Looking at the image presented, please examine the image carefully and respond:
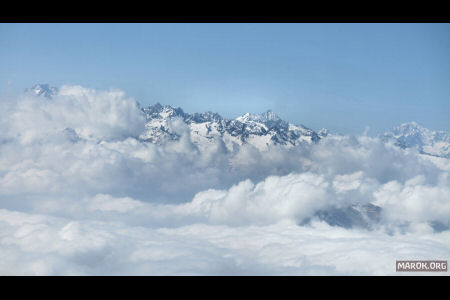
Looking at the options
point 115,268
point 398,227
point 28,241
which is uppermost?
point 398,227

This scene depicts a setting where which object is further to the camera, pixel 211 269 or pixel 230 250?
pixel 230 250

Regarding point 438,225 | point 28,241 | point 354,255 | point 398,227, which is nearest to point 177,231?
point 28,241

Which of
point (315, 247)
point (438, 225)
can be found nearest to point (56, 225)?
point (315, 247)

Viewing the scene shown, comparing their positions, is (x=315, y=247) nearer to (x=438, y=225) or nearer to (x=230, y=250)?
(x=230, y=250)

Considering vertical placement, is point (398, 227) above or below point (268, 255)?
above

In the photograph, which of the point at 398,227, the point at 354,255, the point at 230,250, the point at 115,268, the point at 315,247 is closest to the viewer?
the point at 354,255

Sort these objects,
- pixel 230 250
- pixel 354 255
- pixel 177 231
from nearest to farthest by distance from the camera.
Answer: pixel 354 255 → pixel 230 250 → pixel 177 231
